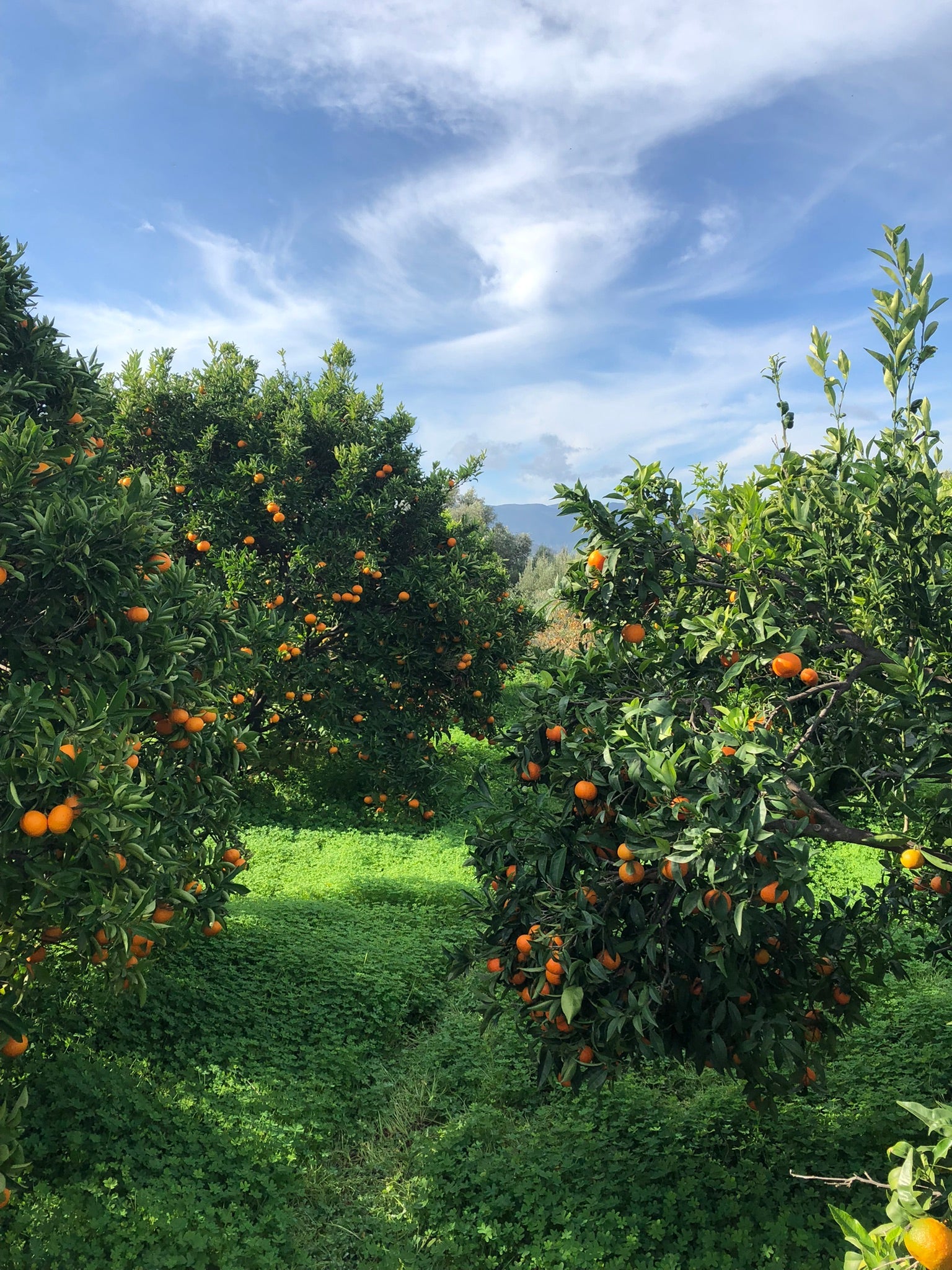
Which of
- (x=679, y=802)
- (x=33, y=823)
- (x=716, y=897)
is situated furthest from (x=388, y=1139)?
(x=679, y=802)

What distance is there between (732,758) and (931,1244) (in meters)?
1.44

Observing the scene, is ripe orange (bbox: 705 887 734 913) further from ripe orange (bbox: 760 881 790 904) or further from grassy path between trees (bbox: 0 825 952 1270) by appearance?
grassy path between trees (bbox: 0 825 952 1270)

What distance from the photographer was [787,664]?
2.92 m

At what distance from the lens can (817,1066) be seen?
3.74 m

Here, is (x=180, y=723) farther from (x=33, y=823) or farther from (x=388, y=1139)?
(x=388, y=1139)

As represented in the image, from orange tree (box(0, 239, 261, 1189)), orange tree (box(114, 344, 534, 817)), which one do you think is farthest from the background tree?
orange tree (box(0, 239, 261, 1189))

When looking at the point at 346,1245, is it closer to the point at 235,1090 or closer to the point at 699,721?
the point at 235,1090

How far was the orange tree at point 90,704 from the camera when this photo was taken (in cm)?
290

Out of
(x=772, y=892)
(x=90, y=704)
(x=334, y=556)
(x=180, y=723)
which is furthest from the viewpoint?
(x=334, y=556)

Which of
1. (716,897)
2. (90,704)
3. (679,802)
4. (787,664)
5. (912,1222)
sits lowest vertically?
(912,1222)

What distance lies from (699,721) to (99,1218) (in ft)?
10.5

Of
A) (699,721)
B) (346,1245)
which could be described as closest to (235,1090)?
(346,1245)

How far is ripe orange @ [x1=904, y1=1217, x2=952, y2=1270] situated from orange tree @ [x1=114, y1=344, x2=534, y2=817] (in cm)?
876

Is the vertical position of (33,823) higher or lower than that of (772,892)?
higher
